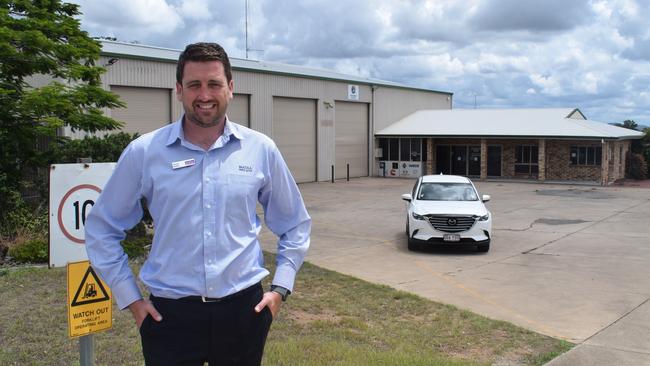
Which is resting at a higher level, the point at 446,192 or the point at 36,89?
the point at 36,89

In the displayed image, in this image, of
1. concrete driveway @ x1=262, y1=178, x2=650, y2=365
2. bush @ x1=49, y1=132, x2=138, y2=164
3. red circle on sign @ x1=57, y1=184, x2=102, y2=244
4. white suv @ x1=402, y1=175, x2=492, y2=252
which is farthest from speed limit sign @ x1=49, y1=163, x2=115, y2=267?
white suv @ x1=402, y1=175, x2=492, y2=252

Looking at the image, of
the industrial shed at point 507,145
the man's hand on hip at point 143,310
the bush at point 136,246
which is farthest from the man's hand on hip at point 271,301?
the industrial shed at point 507,145

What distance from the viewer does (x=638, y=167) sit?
127 feet

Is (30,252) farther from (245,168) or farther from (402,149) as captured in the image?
(402,149)

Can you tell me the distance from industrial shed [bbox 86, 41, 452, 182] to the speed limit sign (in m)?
20.7

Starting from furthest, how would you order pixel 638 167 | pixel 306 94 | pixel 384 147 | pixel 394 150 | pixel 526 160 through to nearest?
pixel 384 147
pixel 394 150
pixel 638 167
pixel 526 160
pixel 306 94

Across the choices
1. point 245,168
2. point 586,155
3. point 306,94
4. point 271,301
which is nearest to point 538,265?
point 271,301

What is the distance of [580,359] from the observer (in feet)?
19.1

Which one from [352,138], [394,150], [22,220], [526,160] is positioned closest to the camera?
[22,220]

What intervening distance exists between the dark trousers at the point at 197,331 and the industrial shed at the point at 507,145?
33.5 metres

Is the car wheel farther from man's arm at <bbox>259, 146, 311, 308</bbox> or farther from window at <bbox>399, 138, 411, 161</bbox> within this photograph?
window at <bbox>399, 138, 411, 161</bbox>

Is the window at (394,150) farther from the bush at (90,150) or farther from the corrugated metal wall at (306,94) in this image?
the bush at (90,150)

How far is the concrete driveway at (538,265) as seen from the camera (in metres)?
7.48

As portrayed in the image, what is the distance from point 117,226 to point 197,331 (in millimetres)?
566
